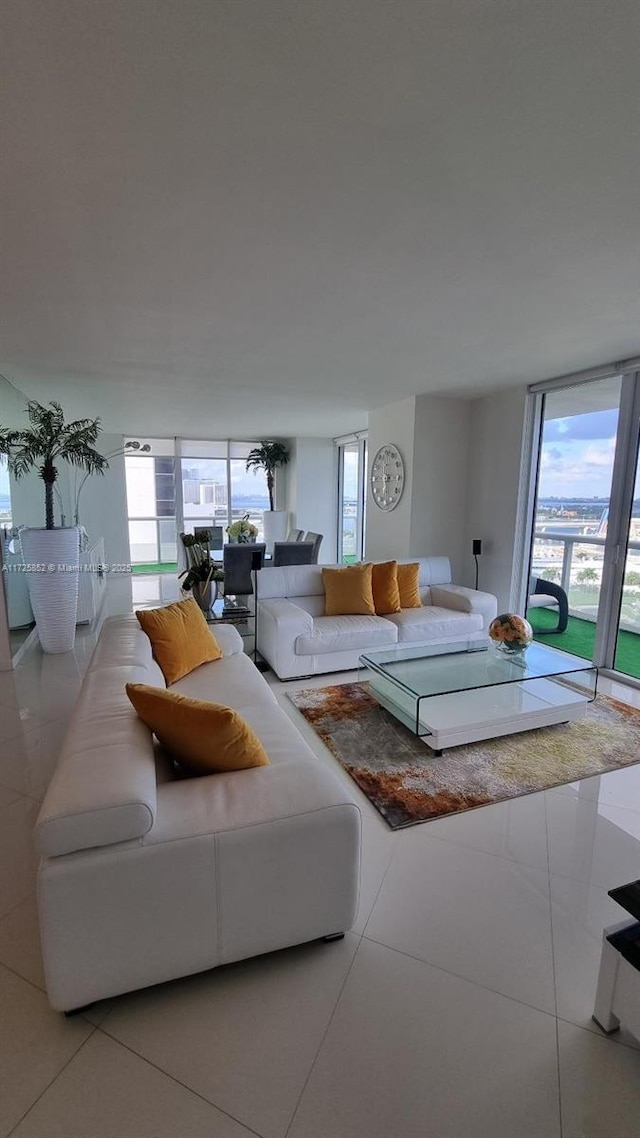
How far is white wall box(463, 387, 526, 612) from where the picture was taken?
493 centimetres

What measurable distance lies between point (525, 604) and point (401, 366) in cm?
265

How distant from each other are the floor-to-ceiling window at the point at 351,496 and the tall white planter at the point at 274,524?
103cm

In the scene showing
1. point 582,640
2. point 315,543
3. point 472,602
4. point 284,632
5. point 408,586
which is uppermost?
point 315,543

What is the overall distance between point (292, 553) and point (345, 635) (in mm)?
2323

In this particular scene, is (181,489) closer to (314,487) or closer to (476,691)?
(314,487)

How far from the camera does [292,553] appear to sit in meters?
6.03

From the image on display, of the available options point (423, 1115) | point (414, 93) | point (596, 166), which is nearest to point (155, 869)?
point (423, 1115)

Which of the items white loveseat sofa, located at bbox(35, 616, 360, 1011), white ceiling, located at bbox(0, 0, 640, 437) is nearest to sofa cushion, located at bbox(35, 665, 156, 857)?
white loveseat sofa, located at bbox(35, 616, 360, 1011)

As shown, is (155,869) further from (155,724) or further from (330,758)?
(330,758)

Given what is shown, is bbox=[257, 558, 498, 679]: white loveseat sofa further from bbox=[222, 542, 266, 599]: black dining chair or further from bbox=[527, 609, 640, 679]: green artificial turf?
bbox=[222, 542, 266, 599]: black dining chair

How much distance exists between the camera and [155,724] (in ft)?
5.52

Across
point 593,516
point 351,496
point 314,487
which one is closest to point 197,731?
point 593,516

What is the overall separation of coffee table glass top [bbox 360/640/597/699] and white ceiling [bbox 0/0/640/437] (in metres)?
2.15

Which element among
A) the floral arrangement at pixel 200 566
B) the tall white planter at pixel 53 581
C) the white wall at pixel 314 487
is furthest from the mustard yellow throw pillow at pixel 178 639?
the white wall at pixel 314 487
